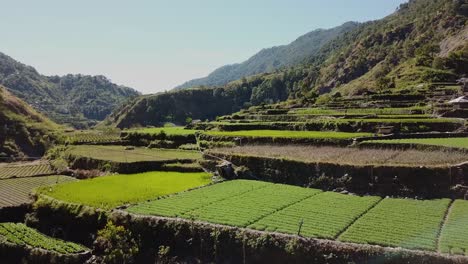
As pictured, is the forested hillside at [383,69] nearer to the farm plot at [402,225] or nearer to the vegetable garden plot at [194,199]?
the vegetable garden plot at [194,199]

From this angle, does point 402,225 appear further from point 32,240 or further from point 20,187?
point 20,187

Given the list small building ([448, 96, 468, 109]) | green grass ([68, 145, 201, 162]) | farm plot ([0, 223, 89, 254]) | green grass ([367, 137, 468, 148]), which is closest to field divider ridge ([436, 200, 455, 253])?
green grass ([367, 137, 468, 148])

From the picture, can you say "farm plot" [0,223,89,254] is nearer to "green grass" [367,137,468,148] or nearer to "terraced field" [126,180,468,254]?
"terraced field" [126,180,468,254]

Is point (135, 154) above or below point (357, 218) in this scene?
above

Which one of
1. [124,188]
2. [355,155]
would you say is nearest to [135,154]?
[124,188]

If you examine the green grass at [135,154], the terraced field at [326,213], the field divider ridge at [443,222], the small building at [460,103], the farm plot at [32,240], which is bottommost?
the farm plot at [32,240]

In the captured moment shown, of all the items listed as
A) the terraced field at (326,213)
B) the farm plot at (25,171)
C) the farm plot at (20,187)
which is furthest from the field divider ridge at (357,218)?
the farm plot at (25,171)

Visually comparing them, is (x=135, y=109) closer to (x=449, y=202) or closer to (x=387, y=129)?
(x=387, y=129)

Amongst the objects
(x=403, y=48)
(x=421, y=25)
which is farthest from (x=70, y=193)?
(x=421, y=25)
